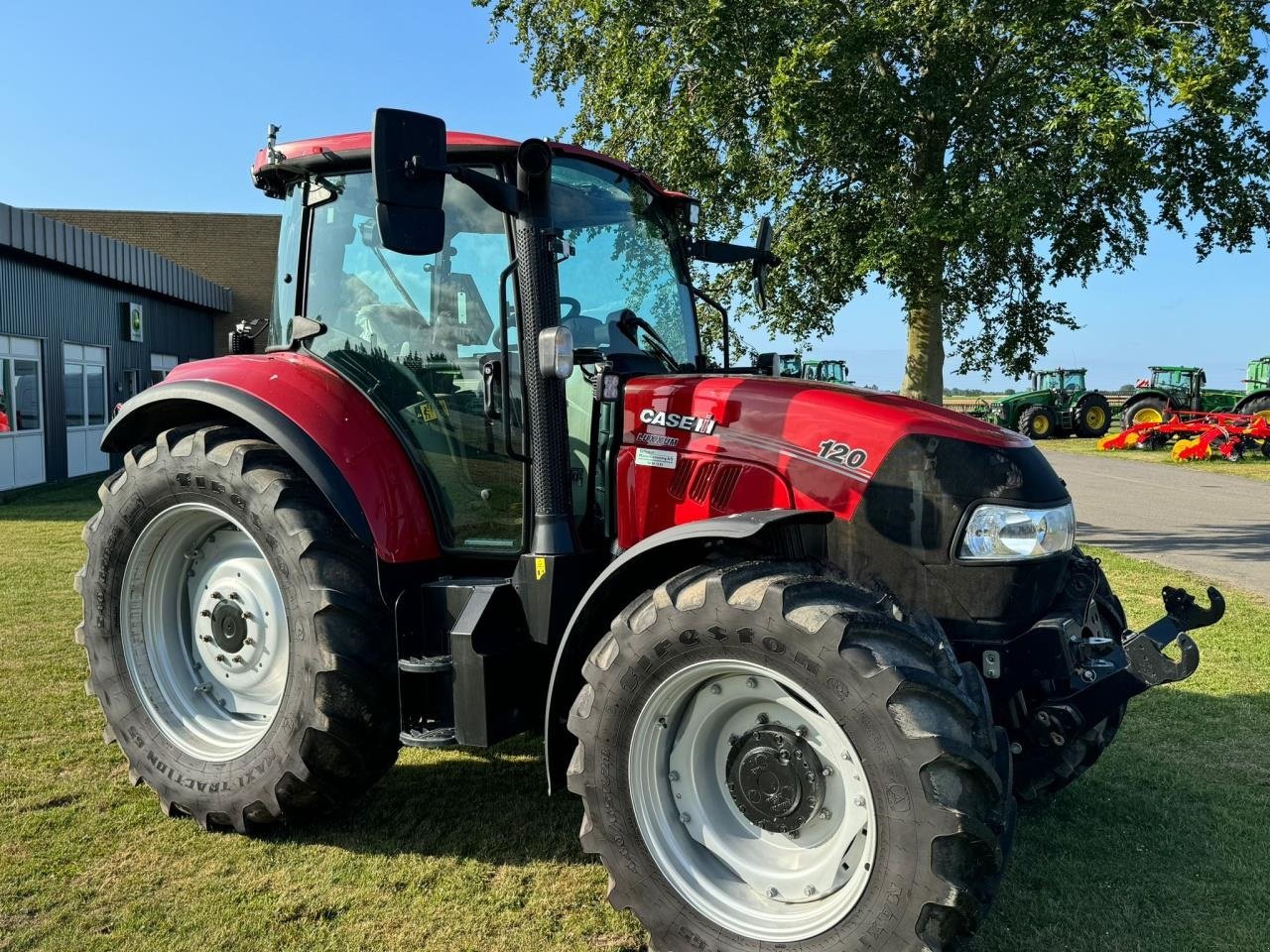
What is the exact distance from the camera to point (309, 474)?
3.36m

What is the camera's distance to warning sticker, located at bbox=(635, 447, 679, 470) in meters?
3.24

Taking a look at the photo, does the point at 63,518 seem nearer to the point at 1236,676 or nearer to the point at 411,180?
the point at 411,180

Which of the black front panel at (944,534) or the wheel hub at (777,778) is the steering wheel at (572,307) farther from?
the wheel hub at (777,778)

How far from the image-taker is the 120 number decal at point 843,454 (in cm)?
294

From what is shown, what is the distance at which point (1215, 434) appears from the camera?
2208 cm

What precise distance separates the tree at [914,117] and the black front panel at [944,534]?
281 inches

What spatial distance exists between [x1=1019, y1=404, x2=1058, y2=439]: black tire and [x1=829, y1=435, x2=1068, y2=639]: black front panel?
1095 inches

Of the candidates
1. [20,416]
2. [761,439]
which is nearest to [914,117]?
[761,439]

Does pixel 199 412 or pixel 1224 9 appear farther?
pixel 1224 9

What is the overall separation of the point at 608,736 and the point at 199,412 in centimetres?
233

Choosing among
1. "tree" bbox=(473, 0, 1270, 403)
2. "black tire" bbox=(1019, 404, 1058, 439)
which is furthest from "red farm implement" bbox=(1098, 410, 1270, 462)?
"tree" bbox=(473, 0, 1270, 403)

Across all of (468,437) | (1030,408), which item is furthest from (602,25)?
(1030,408)

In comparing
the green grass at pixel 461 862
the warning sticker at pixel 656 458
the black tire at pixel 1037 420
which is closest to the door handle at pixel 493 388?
the warning sticker at pixel 656 458

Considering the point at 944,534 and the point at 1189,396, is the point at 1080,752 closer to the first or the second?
the point at 944,534
